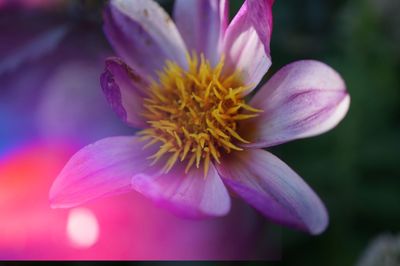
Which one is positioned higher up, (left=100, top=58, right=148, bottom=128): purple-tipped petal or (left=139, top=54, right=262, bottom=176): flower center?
(left=100, top=58, right=148, bottom=128): purple-tipped petal

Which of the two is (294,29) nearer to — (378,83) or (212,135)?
(378,83)

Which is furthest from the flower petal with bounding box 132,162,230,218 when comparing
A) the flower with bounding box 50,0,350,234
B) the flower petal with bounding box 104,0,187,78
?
the flower petal with bounding box 104,0,187,78

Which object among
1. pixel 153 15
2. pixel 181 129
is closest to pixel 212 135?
pixel 181 129

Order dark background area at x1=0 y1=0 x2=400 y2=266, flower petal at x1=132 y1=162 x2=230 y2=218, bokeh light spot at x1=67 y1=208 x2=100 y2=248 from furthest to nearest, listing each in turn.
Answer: dark background area at x1=0 y1=0 x2=400 y2=266
bokeh light spot at x1=67 y1=208 x2=100 y2=248
flower petal at x1=132 y1=162 x2=230 y2=218

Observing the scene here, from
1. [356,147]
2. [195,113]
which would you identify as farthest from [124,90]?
[356,147]

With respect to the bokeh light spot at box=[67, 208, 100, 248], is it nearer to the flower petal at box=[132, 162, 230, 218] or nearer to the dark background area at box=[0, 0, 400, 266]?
the flower petal at box=[132, 162, 230, 218]

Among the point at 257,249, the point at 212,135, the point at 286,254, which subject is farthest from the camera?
the point at 286,254

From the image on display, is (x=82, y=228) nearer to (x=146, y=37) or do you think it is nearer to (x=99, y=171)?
(x=99, y=171)

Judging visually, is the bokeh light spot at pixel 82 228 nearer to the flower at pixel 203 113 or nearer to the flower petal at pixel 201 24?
the flower at pixel 203 113
